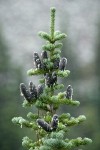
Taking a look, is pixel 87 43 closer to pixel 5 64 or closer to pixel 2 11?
pixel 2 11

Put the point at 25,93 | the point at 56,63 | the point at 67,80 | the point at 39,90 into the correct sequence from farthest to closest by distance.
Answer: the point at 67,80 < the point at 56,63 < the point at 39,90 < the point at 25,93

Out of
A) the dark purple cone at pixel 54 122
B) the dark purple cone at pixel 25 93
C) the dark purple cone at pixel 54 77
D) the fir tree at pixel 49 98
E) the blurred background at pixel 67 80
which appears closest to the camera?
the dark purple cone at pixel 54 122

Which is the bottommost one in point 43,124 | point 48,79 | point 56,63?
point 43,124

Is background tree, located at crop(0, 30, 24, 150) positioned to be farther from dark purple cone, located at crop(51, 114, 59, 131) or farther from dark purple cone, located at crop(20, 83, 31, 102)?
dark purple cone, located at crop(51, 114, 59, 131)

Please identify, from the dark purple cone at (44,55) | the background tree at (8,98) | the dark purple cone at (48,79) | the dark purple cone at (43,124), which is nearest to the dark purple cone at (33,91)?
the dark purple cone at (48,79)

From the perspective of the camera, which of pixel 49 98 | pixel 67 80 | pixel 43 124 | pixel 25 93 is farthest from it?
pixel 67 80

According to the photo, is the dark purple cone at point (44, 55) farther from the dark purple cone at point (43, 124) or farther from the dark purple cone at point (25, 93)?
the dark purple cone at point (43, 124)

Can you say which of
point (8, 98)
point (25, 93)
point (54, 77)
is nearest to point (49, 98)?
point (54, 77)

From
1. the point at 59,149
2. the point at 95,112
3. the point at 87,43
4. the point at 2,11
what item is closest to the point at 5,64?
the point at 95,112

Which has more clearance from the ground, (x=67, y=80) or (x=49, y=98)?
(x=67, y=80)

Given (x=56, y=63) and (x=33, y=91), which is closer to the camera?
(x=33, y=91)

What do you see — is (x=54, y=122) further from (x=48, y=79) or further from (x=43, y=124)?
(x=48, y=79)
